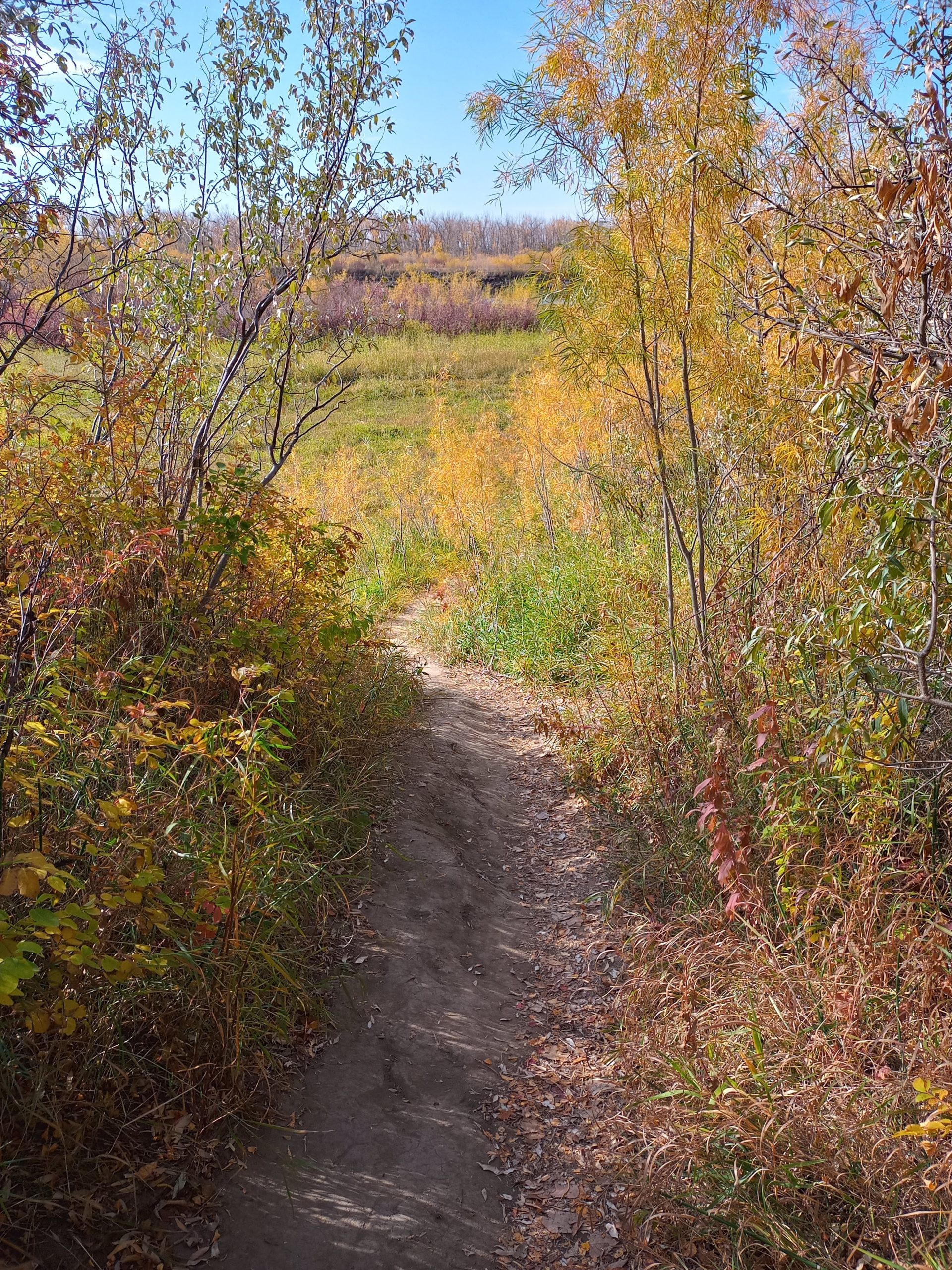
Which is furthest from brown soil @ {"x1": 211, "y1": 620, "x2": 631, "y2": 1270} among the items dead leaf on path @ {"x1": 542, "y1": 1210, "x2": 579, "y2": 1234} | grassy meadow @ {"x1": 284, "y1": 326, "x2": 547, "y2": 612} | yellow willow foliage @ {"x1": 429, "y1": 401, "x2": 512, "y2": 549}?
yellow willow foliage @ {"x1": 429, "y1": 401, "x2": 512, "y2": 549}

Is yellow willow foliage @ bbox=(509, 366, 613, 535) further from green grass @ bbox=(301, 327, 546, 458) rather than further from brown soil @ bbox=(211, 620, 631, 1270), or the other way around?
green grass @ bbox=(301, 327, 546, 458)

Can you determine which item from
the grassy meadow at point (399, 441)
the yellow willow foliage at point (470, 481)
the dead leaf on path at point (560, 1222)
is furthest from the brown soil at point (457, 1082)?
the yellow willow foliage at point (470, 481)

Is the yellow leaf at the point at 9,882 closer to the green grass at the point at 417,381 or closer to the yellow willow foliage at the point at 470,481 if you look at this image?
the yellow willow foliage at the point at 470,481

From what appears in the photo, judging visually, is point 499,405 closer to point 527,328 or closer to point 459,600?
point 527,328

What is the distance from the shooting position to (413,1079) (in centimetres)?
314

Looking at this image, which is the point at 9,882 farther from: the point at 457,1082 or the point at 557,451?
the point at 557,451

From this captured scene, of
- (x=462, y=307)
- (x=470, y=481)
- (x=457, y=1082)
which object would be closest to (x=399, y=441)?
(x=470, y=481)

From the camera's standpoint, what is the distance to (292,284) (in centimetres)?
491

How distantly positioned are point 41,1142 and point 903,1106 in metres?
2.54

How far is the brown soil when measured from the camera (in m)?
2.49

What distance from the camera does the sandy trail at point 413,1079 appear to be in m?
2.44

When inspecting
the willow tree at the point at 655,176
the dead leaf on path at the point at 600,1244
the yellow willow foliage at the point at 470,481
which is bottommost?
the dead leaf on path at the point at 600,1244

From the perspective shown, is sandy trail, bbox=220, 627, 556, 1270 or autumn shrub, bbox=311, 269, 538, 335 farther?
autumn shrub, bbox=311, 269, 538, 335

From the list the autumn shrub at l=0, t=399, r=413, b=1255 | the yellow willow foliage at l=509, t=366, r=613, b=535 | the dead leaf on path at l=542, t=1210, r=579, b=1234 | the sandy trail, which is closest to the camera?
the autumn shrub at l=0, t=399, r=413, b=1255
